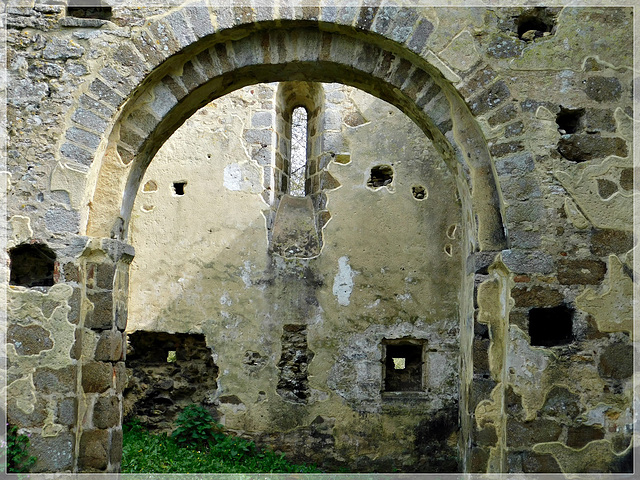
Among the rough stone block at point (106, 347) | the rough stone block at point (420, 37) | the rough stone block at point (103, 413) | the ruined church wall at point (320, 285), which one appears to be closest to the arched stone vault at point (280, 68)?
the rough stone block at point (420, 37)

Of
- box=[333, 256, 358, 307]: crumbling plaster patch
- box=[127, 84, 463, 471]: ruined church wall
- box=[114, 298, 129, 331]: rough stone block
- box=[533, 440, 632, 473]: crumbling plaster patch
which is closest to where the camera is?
box=[533, 440, 632, 473]: crumbling plaster patch

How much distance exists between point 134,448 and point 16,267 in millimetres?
3465

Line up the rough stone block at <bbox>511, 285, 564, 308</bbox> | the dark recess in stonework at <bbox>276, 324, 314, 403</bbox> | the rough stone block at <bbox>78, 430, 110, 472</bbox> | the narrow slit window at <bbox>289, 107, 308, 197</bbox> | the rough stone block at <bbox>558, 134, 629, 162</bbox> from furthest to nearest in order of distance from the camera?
1. the narrow slit window at <bbox>289, 107, 308, 197</bbox>
2. the dark recess in stonework at <bbox>276, 324, 314, 403</bbox>
3. the rough stone block at <bbox>78, 430, 110, 472</bbox>
4. the rough stone block at <bbox>558, 134, 629, 162</bbox>
5. the rough stone block at <bbox>511, 285, 564, 308</bbox>

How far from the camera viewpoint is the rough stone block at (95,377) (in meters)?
4.41

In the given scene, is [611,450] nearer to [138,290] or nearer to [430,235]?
[430,235]

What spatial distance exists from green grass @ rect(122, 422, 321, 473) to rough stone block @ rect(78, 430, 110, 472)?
251 centimetres

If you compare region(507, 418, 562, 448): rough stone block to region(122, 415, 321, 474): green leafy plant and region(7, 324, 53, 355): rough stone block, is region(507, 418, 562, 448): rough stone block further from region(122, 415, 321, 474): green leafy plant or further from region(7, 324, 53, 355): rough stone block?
region(122, 415, 321, 474): green leafy plant

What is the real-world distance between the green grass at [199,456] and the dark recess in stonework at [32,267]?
3.01 metres

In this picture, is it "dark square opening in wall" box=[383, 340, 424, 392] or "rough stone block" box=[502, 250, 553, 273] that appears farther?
"dark square opening in wall" box=[383, 340, 424, 392]

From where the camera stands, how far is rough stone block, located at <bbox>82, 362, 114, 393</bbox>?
4414 millimetres

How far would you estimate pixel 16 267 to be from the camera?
14.6 ft

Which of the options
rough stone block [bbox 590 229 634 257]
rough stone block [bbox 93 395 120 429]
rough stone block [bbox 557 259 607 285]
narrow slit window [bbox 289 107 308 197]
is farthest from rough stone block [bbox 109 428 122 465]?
narrow slit window [bbox 289 107 308 197]

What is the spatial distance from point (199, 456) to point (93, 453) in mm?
3224

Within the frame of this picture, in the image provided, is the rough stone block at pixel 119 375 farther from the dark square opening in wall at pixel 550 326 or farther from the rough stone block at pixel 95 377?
the dark square opening in wall at pixel 550 326
